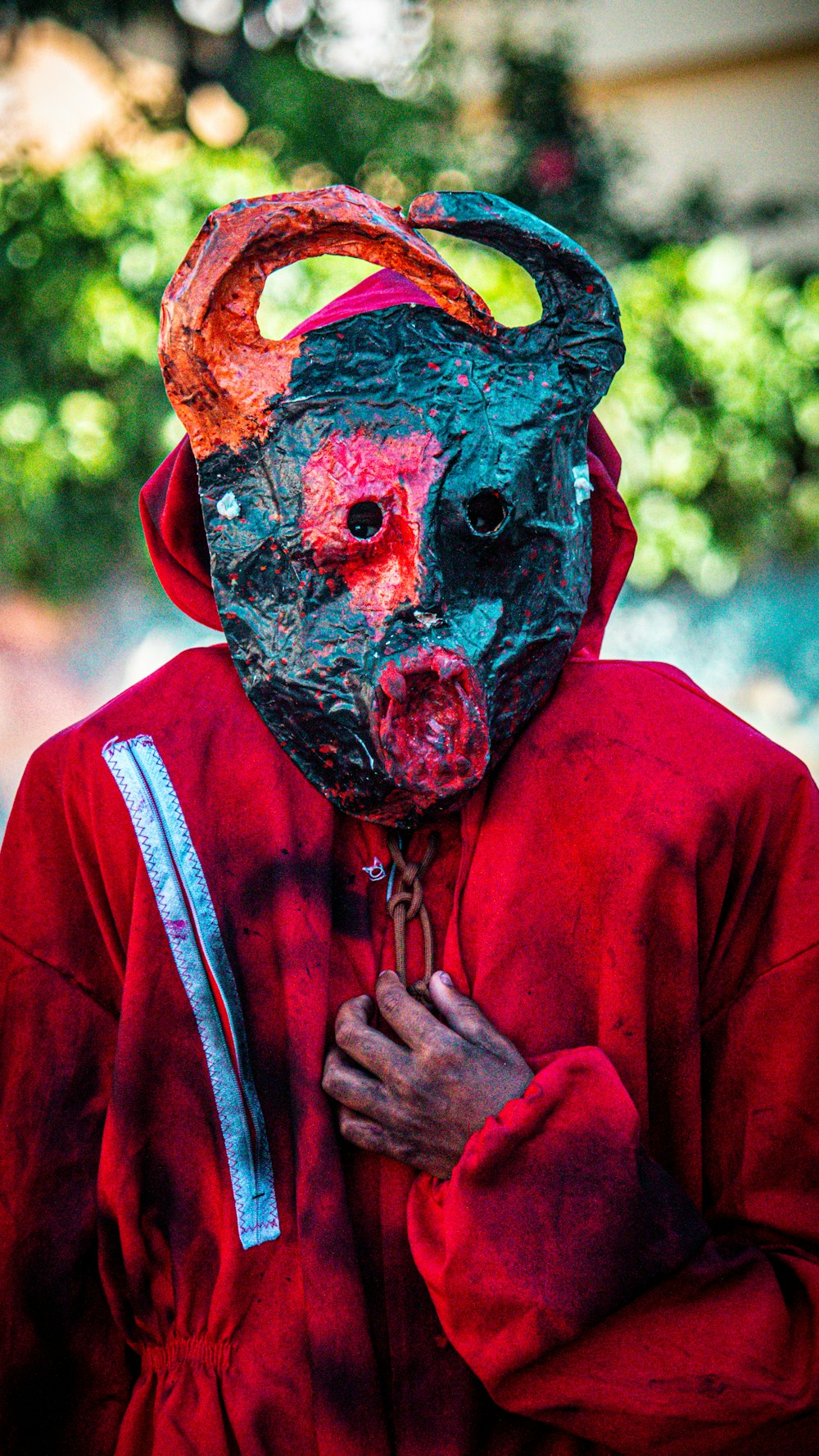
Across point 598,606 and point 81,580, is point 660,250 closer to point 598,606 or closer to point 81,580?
point 81,580

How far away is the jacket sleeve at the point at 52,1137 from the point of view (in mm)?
1472

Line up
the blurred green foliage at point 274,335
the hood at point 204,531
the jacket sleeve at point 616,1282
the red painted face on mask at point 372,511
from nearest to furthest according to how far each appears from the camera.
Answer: the jacket sleeve at point 616,1282
the red painted face on mask at point 372,511
the hood at point 204,531
the blurred green foliage at point 274,335

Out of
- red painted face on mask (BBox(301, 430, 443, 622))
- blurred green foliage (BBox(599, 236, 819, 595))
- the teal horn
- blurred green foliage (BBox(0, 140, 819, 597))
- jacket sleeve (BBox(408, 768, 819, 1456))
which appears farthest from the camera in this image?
blurred green foliage (BBox(599, 236, 819, 595))

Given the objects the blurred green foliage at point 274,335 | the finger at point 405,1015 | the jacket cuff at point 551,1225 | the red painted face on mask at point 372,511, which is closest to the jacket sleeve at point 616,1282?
the jacket cuff at point 551,1225

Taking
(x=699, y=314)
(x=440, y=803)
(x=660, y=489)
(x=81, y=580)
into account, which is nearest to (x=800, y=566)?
(x=660, y=489)

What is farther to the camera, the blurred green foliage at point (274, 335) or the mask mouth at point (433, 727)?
the blurred green foliage at point (274, 335)

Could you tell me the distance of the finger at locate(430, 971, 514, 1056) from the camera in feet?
4.40

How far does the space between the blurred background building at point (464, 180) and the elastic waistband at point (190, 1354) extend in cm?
392

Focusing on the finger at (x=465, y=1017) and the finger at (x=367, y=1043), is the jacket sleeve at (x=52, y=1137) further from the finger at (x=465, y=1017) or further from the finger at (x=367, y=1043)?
the finger at (x=465, y=1017)

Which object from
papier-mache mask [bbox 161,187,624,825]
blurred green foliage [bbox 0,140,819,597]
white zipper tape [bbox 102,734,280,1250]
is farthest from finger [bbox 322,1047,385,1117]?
blurred green foliage [bbox 0,140,819,597]

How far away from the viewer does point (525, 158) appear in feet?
15.4

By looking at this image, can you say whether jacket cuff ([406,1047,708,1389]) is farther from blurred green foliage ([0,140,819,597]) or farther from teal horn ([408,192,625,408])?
blurred green foliage ([0,140,819,597])

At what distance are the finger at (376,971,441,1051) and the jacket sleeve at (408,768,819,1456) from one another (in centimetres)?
12

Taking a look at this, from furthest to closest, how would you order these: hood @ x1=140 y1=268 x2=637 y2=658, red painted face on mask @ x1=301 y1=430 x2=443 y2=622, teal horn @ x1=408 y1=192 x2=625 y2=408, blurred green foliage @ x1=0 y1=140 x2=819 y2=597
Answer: blurred green foliage @ x1=0 y1=140 x2=819 y2=597
hood @ x1=140 y1=268 x2=637 y2=658
teal horn @ x1=408 y1=192 x2=625 y2=408
red painted face on mask @ x1=301 y1=430 x2=443 y2=622
